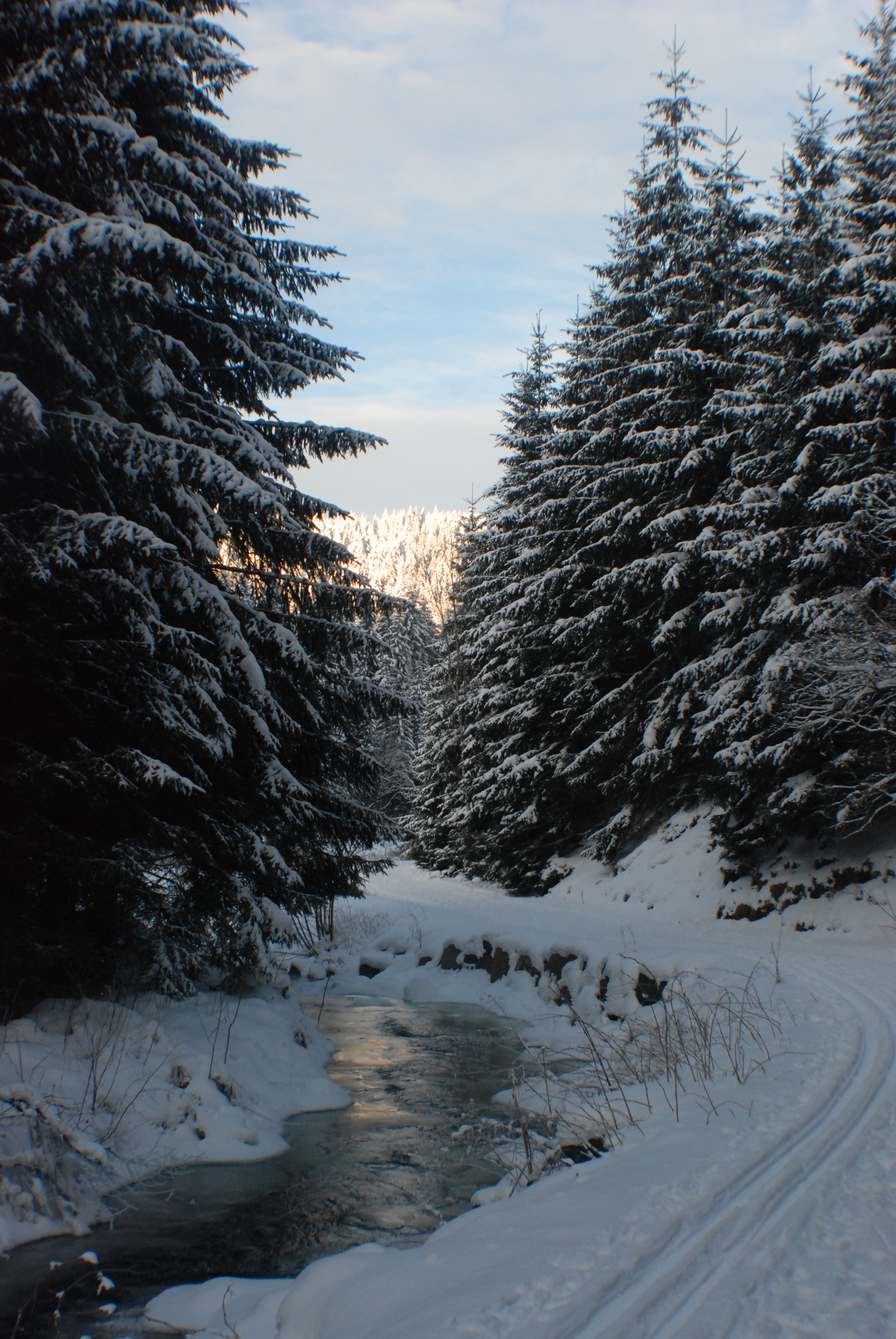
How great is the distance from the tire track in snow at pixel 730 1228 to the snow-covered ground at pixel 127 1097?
356cm

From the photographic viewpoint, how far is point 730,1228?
10.6 ft

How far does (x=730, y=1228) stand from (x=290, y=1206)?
3.18 metres

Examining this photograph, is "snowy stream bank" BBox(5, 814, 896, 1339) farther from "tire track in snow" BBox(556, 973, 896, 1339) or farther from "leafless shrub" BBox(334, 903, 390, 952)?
"leafless shrub" BBox(334, 903, 390, 952)

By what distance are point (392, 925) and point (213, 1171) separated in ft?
36.0

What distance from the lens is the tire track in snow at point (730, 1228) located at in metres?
2.63

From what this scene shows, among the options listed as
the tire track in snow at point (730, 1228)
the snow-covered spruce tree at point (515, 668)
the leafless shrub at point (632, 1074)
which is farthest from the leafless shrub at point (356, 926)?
the tire track in snow at point (730, 1228)

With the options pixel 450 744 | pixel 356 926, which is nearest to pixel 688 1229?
pixel 356 926

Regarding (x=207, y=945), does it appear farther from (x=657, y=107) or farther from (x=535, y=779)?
(x=657, y=107)

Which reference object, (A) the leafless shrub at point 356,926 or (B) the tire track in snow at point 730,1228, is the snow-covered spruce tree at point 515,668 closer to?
(A) the leafless shrub at point 356,926

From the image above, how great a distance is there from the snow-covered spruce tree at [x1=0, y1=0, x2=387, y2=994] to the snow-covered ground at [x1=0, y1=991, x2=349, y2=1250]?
47 cm

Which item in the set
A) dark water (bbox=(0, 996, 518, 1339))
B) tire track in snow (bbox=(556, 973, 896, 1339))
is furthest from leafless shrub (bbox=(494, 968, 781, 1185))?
tire track in snow (bbox=(556, 973, 896, 1339))

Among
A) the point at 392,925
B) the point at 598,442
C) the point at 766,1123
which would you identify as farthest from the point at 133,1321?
the point at 598,442

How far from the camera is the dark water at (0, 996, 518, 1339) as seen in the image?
3.88 meters

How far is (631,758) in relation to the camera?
17062 mm
